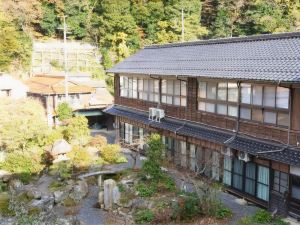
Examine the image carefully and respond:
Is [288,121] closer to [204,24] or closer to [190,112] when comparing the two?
[190,112]

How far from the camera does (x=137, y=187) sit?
17.6 meters

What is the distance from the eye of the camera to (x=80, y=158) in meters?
21.8

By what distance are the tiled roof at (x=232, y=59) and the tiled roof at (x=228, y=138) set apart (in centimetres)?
255

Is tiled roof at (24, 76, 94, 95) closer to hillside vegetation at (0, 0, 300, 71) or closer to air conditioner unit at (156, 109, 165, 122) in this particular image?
hillside vegetation at (0, 0, 300, 71)

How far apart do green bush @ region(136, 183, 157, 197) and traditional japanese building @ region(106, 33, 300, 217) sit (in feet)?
7.96

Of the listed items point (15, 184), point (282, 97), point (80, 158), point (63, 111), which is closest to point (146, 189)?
point (80, 158)

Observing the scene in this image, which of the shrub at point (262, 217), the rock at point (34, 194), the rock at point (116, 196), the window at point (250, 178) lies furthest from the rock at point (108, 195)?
the shrub at point (262, 217)

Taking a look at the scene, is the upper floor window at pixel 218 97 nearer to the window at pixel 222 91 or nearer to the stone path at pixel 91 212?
the window at pixel 222 91

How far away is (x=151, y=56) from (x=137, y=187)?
1115 cm

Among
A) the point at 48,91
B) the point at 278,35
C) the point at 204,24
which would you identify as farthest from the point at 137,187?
the point at 204,24

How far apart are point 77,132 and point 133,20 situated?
83.4ft

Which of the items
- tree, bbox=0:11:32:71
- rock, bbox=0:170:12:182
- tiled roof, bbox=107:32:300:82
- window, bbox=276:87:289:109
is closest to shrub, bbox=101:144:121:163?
tiled roof, bbox=107:32:300:82

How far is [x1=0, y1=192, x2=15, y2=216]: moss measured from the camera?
17.1 m

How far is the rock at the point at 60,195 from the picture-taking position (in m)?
18.0
